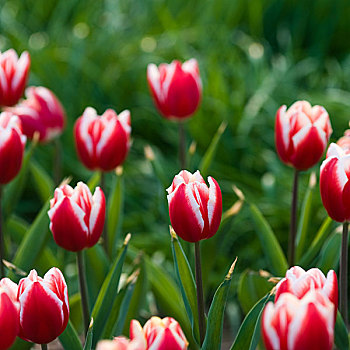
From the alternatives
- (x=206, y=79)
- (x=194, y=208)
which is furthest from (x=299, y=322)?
(x=206, y=79)

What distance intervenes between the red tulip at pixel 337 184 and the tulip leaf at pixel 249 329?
7.5 inches

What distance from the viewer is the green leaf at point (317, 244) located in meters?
1.59

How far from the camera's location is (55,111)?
76.9 inches

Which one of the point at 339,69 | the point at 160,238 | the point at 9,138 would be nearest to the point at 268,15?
the point at 339,69

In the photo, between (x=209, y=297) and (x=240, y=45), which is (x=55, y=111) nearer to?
(x=209, y=297)

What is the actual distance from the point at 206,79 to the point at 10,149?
1.86 metres

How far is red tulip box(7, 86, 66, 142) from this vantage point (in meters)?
1.91

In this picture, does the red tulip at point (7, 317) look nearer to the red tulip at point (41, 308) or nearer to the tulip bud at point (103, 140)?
the red tulip at point (41, 308)

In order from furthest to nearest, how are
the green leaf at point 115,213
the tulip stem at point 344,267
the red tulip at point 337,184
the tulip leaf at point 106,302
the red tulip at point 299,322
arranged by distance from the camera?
the green leaf at point 115,213
the tulip leaf at point 106,302
the tulip stem at point 344,267
the red tulip at point 337,184
the red tulip at point 299,322

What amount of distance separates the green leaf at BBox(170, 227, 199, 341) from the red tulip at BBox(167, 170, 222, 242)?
15 cm

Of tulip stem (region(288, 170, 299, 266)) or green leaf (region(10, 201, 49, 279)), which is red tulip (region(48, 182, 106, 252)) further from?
tulip stem (region(288, 170, 299, 266))

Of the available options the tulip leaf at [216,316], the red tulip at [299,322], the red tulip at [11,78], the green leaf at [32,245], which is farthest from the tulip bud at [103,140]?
the red tulip at [299,322]

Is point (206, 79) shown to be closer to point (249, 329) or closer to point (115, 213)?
point (115, 213)

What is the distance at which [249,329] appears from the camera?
1.25 meters
